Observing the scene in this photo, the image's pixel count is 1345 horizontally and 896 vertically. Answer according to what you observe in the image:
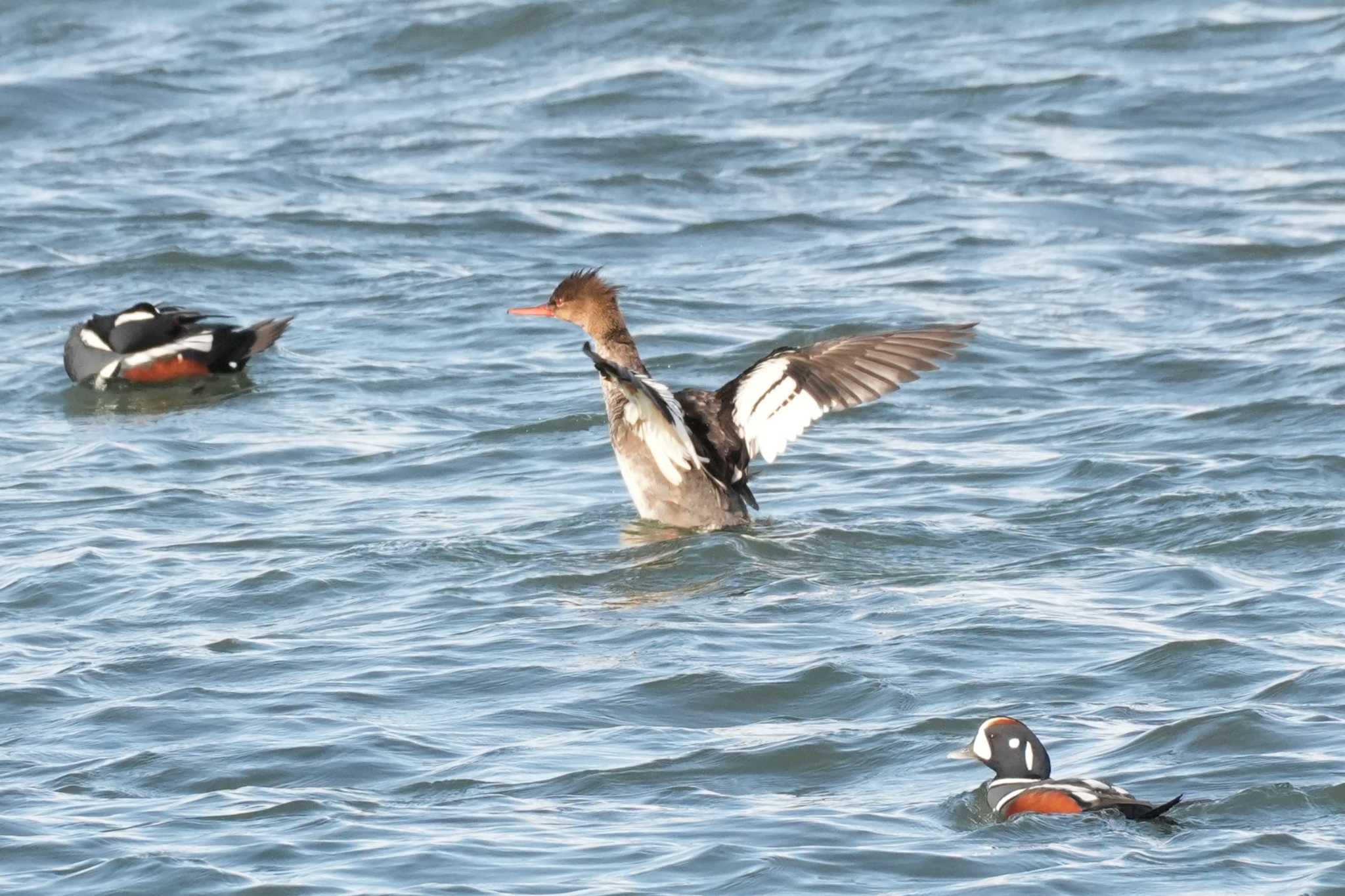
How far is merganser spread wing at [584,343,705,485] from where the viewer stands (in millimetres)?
9430

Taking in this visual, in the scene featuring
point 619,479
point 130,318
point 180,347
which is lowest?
point 619,479

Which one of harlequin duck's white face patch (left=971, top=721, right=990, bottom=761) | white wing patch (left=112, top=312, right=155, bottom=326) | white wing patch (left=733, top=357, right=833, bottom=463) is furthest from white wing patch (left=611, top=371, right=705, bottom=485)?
white wing patch (left=112, top=312, right=155, bottom=326)

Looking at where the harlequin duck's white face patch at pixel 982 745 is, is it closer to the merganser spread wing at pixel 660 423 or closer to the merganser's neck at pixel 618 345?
the merganser spread wing at pixel 660 423

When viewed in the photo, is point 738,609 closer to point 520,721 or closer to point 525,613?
point 525,613

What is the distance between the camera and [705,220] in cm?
1664

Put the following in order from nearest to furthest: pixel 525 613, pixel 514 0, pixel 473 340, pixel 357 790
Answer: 1. pixel 357 790
2. pixel 525 613
3. pixel 473 340
4. pixel 514 0

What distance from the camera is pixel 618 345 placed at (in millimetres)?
10891

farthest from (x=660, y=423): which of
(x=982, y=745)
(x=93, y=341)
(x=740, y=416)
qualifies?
(x=93, y=341)

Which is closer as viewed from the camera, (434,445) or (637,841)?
(637,841)

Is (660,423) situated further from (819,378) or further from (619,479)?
(619,479)

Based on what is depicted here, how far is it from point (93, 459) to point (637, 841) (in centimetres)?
613

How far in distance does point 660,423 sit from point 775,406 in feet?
1.74

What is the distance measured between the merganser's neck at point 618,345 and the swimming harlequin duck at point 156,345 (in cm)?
298

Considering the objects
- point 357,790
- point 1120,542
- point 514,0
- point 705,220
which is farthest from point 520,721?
point 514,0
